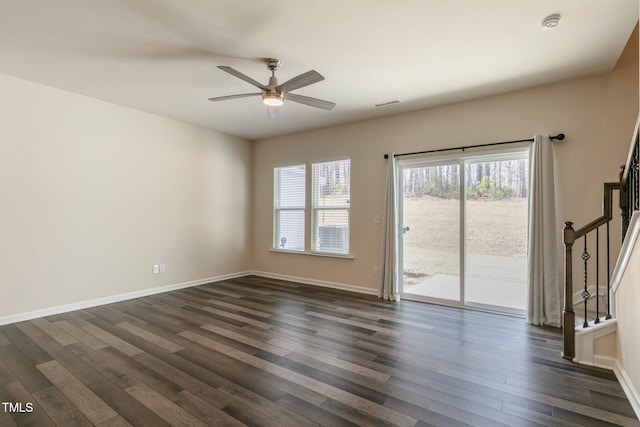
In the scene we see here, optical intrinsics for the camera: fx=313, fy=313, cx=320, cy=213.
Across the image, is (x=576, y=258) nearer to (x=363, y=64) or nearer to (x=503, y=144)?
(x=503, y=144)

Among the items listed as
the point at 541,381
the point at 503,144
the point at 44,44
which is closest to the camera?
the point at 541,381

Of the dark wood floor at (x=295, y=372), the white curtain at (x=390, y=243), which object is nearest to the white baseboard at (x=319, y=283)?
the white curtain at (x=390, y=243)

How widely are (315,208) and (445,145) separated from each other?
2455mm

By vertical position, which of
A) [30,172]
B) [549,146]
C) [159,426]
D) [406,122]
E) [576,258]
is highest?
[406,122]

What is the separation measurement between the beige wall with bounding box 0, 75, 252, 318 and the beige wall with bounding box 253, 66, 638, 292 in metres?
1.19

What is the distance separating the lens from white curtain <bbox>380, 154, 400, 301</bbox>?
15.4 ft

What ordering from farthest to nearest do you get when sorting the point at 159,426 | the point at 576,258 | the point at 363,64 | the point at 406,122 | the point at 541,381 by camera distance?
1. the point at 406,122
2. the point at 576,258
3. the point at 363,64
4. the point at 541,381
5. the point at 159,426

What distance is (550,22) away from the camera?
2.49 meters

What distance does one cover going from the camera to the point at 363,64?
3291mm

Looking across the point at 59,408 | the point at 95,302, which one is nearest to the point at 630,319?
the point at 59,408

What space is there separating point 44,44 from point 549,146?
5.33 metres

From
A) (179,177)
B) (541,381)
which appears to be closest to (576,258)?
(541,381)

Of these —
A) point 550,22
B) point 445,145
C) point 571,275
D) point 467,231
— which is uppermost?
point 550,22

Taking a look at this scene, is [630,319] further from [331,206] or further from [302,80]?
[331,206]
